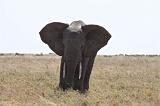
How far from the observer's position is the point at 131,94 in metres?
15.8

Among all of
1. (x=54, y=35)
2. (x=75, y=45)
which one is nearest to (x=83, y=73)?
(x=75, y=45)

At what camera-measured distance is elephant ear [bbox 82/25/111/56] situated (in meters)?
17.8

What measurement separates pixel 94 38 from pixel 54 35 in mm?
1356

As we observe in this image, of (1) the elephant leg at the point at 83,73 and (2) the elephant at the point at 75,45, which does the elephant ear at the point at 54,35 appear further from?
(1) the elephant leg at the point at 83,73

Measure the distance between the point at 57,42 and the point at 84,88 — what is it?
1781mm

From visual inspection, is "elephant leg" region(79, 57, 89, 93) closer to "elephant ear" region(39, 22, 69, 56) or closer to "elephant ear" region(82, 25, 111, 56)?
"elephant ear" region(82, 25, 111, 56)

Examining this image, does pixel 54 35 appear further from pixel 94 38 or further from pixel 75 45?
pixel 75 45

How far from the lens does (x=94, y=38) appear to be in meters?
18.3

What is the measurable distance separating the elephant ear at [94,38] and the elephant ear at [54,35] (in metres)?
0.77

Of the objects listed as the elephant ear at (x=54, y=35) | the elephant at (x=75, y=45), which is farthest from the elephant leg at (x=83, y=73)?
the elephant ear at (x=54, y=35)

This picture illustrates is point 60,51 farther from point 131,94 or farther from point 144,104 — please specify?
point 144,104

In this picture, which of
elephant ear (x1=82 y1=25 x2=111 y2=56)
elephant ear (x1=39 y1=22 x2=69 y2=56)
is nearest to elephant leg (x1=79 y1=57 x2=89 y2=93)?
elephant ear (x1=82 y1=25 x2=111 y2=56)

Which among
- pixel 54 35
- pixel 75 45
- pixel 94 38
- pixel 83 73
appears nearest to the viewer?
pixel 75 45

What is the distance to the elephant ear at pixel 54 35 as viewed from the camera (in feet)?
59.3
